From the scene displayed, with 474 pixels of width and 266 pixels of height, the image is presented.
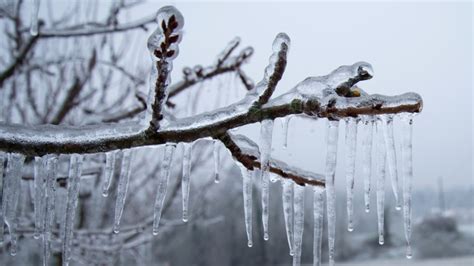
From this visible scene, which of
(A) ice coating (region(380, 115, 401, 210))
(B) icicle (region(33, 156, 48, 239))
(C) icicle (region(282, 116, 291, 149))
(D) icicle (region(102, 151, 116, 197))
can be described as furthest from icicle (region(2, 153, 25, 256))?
(A) ice coating (region(380, 115, 401, 210))

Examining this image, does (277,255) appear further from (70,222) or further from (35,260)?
(70,222)

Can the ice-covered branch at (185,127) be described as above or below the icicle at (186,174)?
above

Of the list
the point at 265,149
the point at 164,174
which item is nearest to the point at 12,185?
the point at 164,174

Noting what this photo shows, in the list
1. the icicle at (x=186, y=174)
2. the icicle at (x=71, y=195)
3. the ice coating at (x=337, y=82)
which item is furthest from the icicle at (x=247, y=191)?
the icicle at (x=71, y=195)

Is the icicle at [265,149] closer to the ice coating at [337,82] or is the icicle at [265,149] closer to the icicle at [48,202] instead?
the ice coating at [337,82]

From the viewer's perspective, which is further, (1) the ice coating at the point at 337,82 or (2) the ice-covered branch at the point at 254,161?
(2) the ice-covered branch at the point at 254,161

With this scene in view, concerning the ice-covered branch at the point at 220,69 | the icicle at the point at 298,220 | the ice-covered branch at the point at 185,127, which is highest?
the ice-covered branch at the point at 220,69

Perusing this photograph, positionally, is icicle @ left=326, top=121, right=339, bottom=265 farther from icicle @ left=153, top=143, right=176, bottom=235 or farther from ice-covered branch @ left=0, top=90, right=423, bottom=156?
icicle @ left=153, top=143, right=176, bottom=235

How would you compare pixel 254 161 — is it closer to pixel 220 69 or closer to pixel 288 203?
pixel 288 203

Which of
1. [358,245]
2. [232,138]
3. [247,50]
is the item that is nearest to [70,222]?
[232,138]
